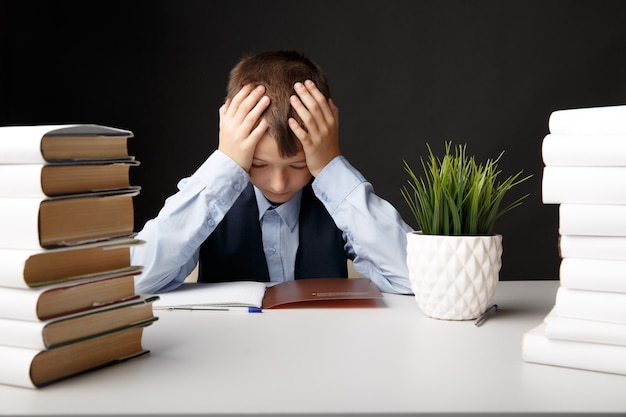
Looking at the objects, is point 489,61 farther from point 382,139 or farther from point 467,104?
point 382,139

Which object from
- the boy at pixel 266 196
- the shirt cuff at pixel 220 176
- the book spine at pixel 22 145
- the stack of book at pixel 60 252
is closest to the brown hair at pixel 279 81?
the boy at pixel 266 196

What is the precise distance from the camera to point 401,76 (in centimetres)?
366

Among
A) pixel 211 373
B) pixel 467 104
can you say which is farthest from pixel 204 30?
pixel 211 373

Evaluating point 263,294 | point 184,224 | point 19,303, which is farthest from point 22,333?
point 184,224

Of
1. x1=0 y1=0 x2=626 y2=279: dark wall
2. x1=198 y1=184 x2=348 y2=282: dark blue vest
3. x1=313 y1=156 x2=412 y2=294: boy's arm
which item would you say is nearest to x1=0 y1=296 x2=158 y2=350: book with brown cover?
x1=313 y1=156 x2=412 y2=294: boy's arm

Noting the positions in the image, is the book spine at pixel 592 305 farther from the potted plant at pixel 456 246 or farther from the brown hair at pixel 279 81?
the brown hair at pixel 279 81

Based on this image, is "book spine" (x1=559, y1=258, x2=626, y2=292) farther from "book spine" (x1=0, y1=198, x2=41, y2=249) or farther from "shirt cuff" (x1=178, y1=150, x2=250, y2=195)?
"shirt cuff" (x1=178, y1=150, x2=250, y2=195)

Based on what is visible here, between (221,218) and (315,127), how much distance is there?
31 centimetres

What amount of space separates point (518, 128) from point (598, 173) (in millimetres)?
2803

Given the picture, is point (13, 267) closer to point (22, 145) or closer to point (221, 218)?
point (22, 145)

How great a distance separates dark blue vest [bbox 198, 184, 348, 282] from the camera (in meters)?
2.11

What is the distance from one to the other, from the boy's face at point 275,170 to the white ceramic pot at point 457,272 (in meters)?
0.62

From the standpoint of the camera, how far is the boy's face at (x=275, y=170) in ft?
6.02

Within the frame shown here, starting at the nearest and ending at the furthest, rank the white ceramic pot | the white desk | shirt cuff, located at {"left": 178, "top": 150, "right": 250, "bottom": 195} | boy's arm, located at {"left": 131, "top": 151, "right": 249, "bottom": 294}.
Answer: the white desk, the white ceramic pot, boy's arm, located at {"left": 131, "top": 151, "right": 249, "bottom": 294}, shirt cuff, located at {"left": 178, "top": 150, "right": 250, "bottom": 195}
